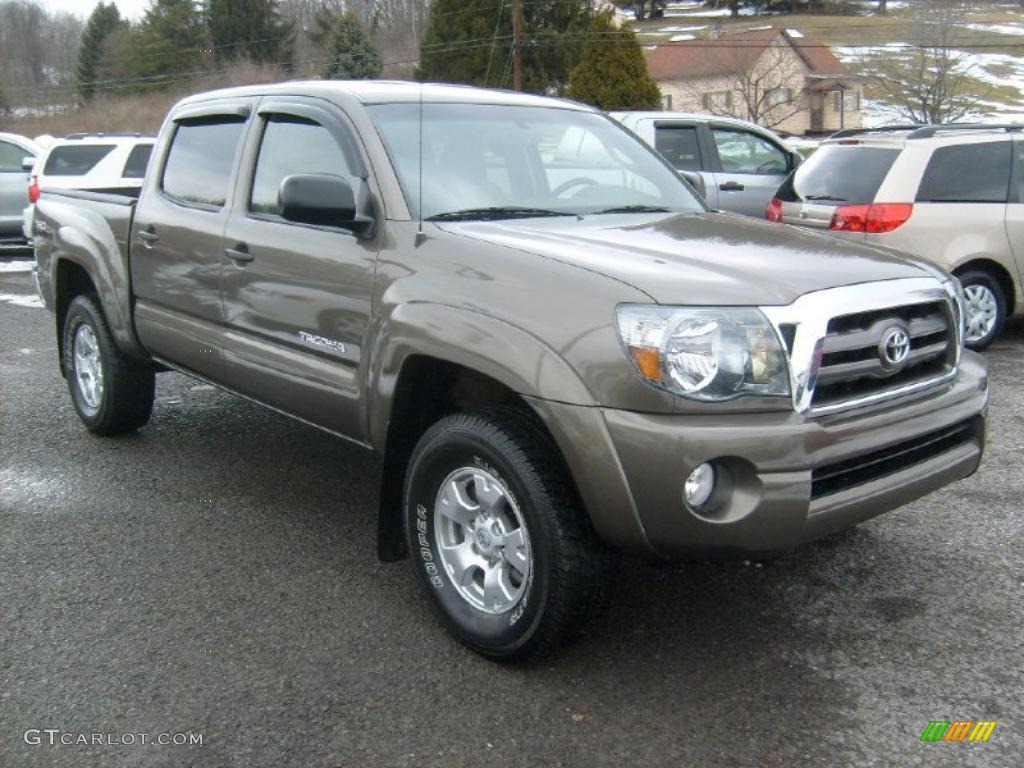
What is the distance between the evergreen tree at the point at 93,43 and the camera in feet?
207

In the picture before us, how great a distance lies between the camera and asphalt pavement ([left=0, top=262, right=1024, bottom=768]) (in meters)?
2.91

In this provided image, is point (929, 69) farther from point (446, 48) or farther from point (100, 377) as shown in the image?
point (100, 377)

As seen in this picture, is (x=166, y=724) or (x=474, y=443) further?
(x=474, y=443)

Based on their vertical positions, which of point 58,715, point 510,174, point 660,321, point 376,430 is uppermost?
point 510,174

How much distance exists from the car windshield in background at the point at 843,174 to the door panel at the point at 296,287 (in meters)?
4.98

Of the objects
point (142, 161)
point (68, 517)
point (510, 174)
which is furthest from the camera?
point (142, 161)

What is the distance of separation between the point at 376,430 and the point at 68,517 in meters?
1.89

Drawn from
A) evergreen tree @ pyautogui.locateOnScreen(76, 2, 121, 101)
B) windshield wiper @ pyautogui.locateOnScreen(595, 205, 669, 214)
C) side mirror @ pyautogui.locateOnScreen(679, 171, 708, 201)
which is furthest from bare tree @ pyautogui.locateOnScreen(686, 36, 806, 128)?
evergreen tree @ pyautogui.locateOnScreen(76, 2, 121, 101)

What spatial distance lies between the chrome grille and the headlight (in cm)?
19

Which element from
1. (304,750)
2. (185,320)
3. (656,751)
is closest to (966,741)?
(656,751)

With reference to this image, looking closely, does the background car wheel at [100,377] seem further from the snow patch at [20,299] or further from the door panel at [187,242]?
the snow patch at [20,299]

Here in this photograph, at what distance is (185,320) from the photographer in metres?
4.81

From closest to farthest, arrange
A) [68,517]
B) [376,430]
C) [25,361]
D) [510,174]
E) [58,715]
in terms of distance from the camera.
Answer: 1. [58,715]
2. [376,430]
3. [510,174]
4. [68,517]
5. [25,361]

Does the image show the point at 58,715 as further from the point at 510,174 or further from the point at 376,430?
the point at 510,174
